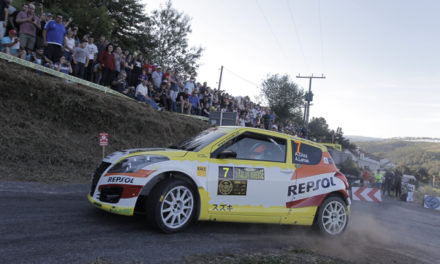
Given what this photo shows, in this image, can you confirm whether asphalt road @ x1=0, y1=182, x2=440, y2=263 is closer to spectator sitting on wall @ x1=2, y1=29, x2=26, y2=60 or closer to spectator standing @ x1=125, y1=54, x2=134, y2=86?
spectator sitting on wall @ x1=2, y1=29, x2=26, y2=60

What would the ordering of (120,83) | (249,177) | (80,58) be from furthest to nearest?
1. (120,83)
2. (80,58)
3. (249,177)

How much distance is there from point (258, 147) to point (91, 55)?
946 cm

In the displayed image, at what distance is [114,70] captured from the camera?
13328 mm

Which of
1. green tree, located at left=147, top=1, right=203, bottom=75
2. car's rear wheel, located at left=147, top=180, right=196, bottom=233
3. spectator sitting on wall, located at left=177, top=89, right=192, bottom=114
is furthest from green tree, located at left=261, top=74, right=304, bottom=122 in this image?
car's rear wheel, located at left=147, top=180, right=196, bottom=233

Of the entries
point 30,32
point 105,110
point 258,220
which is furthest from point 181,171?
point 30,32

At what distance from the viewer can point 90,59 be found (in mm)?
12672

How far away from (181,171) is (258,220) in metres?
1.66

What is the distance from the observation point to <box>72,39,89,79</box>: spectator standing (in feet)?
39.6

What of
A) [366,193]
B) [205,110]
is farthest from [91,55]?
[366,193]

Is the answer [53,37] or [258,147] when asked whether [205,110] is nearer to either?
[53,37]

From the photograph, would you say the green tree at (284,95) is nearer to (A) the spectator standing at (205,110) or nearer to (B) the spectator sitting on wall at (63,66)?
(A) the spectator standing at (205,110)

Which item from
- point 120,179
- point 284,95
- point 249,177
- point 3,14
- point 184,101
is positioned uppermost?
point 284,95

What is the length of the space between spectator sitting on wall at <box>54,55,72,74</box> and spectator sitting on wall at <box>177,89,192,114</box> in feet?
20.7

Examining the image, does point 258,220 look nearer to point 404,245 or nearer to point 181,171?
point 181,171
